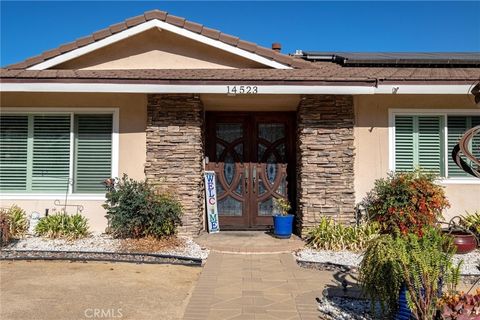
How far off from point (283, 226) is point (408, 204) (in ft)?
7.83

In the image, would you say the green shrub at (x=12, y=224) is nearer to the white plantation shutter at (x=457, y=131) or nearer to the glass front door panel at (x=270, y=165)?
the glass front door panel at (x=270, y=165)

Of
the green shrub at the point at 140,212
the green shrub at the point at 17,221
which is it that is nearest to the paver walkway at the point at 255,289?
the green shrub at the point at 140,212

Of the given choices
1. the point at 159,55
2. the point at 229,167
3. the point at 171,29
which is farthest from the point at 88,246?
the point at 171,29

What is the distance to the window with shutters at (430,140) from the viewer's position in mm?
8570

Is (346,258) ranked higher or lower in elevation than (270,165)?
lower

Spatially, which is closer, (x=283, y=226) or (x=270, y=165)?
(x=283, y=226)

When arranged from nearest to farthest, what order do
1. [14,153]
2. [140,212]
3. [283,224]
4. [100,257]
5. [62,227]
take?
[100,257] → [140,212] → [62,227] → [283,224] → [14,153]

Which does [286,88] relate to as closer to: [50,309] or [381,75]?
[381,75]

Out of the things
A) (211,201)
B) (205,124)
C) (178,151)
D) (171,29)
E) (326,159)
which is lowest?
(211,201)

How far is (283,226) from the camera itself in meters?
8.25

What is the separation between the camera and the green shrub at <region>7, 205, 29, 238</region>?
787 cm

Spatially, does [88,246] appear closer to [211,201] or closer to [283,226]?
[211,201]
